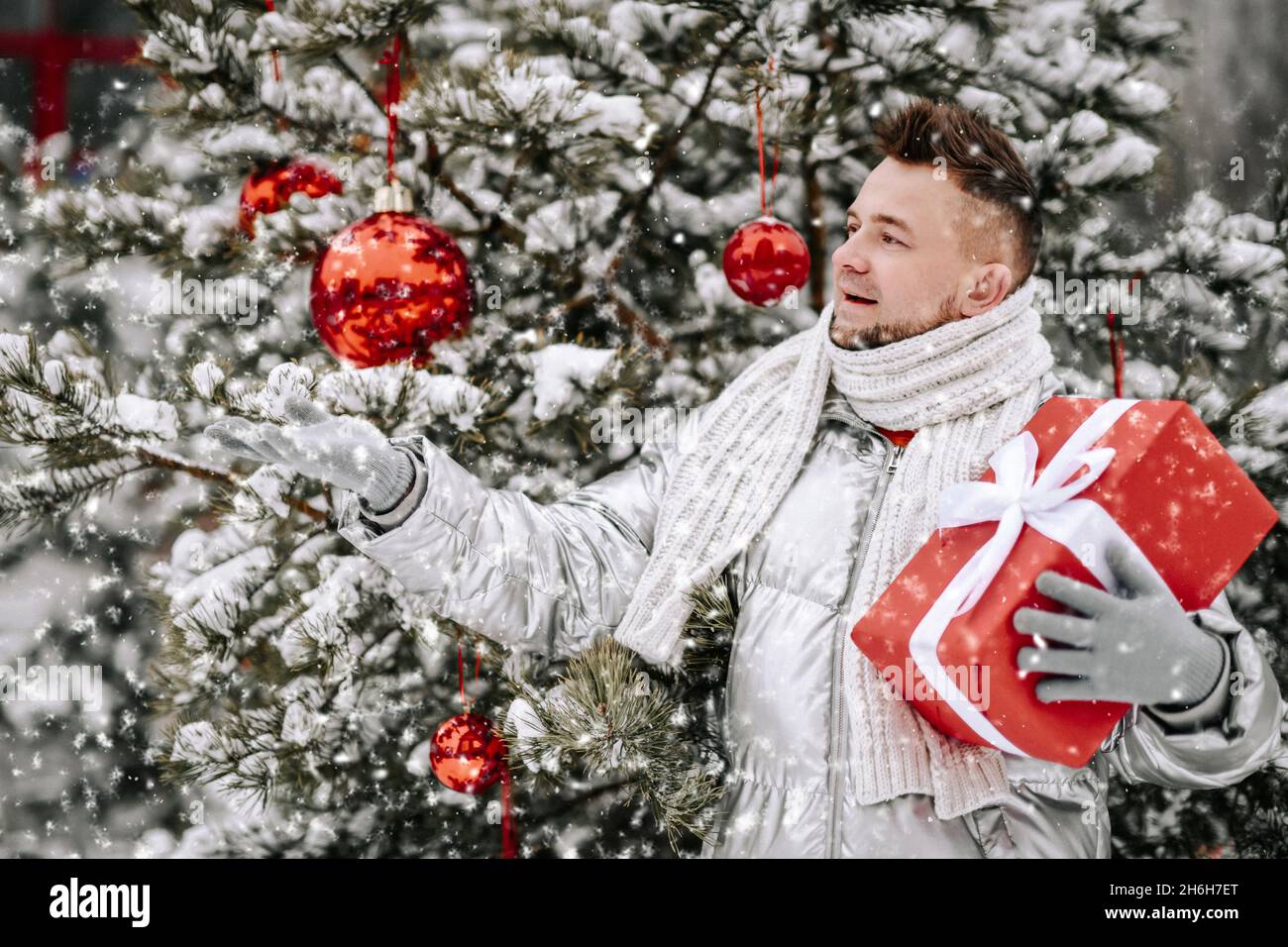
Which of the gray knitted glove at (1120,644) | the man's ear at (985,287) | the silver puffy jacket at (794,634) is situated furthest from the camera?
the man's ear at (985,287)

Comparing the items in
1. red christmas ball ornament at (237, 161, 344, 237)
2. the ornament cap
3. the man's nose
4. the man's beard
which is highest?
red christmas ball ornament at (237, 161, 344, 237)

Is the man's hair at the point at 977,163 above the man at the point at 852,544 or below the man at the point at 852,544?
above

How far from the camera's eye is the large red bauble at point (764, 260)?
122 cm

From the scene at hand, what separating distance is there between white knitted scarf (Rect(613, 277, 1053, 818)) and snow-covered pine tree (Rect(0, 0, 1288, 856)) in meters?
0.08

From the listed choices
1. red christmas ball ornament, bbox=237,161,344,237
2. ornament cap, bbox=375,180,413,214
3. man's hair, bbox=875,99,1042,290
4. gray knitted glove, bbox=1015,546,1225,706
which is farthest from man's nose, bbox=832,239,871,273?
red christmas ball ornament, bbox=237,161,344,237

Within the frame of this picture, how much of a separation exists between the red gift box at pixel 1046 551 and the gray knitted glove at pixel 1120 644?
0.06ft

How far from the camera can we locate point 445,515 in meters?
1.12

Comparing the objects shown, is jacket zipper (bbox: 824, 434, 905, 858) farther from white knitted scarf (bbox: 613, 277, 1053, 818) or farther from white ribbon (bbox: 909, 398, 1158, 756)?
white ribbon (bbox: 909, 398, 1158, 756)

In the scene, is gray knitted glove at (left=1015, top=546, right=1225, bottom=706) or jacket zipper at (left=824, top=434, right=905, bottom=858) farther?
jacket zipper at (left=824, top=434, right=905, bottom=858)

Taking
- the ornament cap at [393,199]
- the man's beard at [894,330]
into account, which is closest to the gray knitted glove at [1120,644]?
the man's beard at [894,330]

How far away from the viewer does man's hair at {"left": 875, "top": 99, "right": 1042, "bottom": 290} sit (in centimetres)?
117

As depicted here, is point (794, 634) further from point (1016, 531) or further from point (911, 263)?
point (911, 263)

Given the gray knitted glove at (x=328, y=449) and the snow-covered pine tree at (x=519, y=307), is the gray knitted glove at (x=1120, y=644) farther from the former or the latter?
the gray knitted glove at (x=328, y=449)

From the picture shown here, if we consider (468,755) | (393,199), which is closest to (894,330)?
(393,199)
